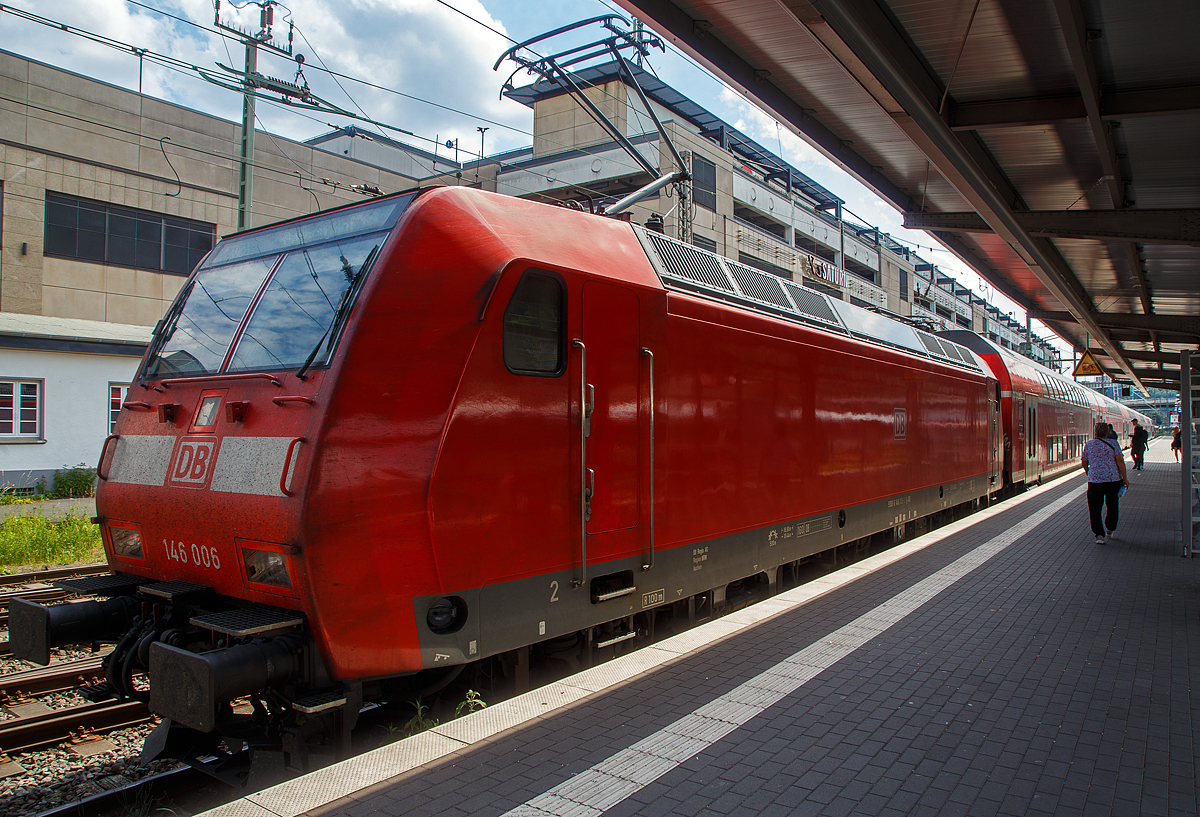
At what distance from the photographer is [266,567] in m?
3.85

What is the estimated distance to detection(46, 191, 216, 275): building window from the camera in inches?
766

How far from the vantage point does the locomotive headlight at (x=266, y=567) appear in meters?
3.75

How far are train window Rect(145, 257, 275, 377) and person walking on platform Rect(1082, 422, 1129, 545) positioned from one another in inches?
458

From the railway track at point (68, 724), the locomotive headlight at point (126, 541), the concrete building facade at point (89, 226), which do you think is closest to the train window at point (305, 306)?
the locomotive headlight at point (126, 541)

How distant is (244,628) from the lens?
3.53 metres

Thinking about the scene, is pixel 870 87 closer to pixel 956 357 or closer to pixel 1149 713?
pixel 1149 713

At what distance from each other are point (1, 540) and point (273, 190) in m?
14.9

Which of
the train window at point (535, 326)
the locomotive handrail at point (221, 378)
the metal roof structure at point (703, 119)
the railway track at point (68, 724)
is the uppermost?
the metal roof structure at point (703, 119)

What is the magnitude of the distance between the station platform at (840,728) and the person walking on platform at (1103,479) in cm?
458

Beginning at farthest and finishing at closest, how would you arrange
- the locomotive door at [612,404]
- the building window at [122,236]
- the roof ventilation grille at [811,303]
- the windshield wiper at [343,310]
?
the building window at [122,236] < the roof ventilation grille at [811,303] < the locomotive door at [612,404] < the windshield wiper at [343,310]

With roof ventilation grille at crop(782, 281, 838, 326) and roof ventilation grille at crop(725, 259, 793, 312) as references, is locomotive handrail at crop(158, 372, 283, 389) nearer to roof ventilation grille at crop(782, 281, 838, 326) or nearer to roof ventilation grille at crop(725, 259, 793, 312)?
roof ventilation grille at crop(725, 259, 793, 312)

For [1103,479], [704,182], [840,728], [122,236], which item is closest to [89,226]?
[122,236]

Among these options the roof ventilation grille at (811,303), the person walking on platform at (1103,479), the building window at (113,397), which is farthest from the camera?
the building window at (113,397)

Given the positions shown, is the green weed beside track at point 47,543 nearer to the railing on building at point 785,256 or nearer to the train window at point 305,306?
the train window at point 305,306
